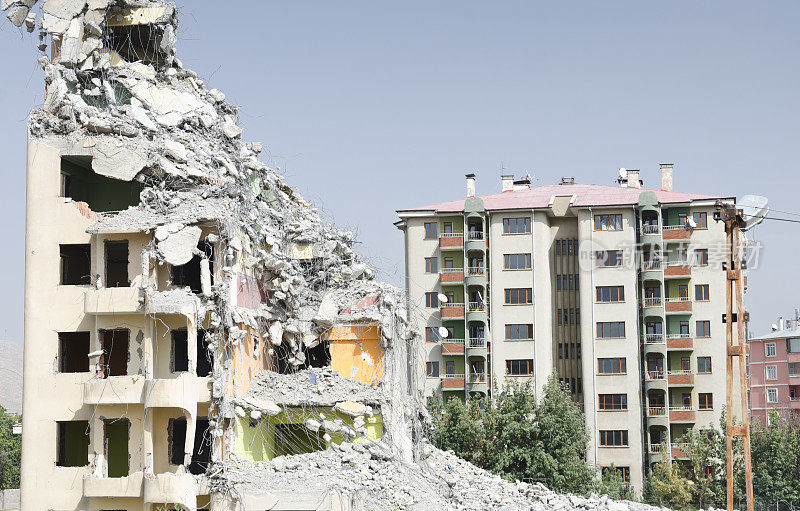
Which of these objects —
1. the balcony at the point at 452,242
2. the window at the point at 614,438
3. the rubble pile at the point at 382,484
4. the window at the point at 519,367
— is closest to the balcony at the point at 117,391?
the rubble pile at the point at 382,484

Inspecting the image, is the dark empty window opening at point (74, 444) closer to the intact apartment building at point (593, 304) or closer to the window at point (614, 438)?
the intact apartment building at point (593, 304)

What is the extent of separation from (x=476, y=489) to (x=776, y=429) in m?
26.0

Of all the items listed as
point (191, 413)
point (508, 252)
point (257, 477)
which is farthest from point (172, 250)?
point (508, 252)

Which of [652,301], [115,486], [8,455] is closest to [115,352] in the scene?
[115,486]

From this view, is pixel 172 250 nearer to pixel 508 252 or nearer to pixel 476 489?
pixel 476 489

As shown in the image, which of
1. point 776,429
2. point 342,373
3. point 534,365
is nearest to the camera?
point 342,373

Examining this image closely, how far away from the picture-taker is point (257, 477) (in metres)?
29.4

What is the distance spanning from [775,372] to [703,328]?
36.1 metres

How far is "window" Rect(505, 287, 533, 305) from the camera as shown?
64.8 meters

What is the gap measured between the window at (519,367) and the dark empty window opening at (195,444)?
3558 centimetres

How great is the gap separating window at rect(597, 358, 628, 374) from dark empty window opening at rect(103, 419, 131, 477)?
3932 cm

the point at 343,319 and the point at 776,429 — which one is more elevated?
the point at 343,319

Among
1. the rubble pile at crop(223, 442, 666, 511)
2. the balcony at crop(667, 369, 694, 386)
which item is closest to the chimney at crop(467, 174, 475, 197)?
the balcony at crop(667, 369, 694, 386)

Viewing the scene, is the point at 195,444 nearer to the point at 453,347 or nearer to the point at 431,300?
the point at 453,347
